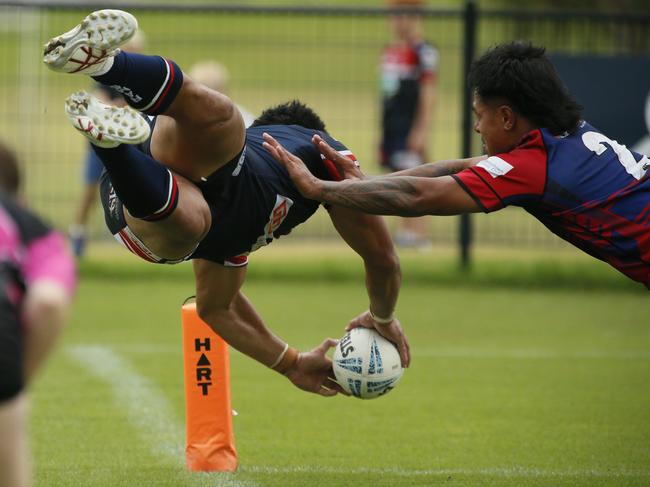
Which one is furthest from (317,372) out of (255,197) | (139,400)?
(139,400)

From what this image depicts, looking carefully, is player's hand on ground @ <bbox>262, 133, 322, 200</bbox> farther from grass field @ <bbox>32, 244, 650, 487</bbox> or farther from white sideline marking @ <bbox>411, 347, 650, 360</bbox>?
white sideline marking @ <bbox>411, 347, 650, 360</bbox>

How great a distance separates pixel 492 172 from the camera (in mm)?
5371

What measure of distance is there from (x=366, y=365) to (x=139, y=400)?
2231 mm

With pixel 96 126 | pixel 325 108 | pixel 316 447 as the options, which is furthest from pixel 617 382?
pixel 325 108

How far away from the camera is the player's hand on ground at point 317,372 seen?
21.8 ft

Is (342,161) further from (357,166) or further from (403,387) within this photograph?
(403,387)

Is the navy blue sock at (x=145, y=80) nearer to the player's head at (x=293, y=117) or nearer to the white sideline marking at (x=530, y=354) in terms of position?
the player's head at (x=293, y=117)

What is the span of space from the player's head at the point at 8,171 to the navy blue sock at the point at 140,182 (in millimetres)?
1327

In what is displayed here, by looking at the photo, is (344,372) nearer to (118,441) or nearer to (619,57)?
(118,441)

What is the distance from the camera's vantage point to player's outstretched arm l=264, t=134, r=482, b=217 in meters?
5.41

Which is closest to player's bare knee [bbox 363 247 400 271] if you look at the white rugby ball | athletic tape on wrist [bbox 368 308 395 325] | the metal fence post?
athletic tape on wrist [bbox 368 308 395 325]

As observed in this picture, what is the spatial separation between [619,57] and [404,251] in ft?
10.6

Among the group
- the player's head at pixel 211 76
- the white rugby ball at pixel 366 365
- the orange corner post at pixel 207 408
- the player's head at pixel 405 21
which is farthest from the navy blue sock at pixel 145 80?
the player's head at pixel 405 21

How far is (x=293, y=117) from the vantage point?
6582mm
